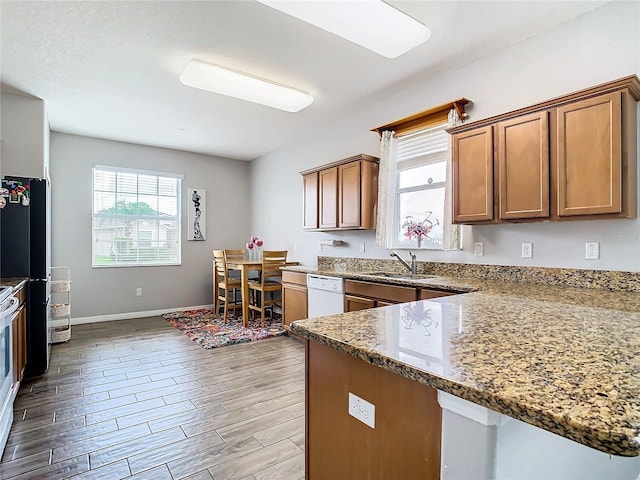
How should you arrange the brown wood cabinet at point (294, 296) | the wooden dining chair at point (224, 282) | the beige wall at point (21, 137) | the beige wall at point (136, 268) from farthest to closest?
the wooden dining chair at point (224, 282) → the beige wall at point (136, 268) → the brown wood cabinet at point (294, 296) → the beige wall at point (21, 137)

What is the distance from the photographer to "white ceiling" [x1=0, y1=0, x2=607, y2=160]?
7.63ft

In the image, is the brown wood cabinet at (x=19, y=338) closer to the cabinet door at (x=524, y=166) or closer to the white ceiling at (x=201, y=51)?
the white ceiling at (x=201, y=51)

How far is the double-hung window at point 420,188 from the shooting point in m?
3.34

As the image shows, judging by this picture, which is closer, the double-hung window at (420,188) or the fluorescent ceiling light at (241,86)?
the fluorescent ceiling light at (241,86)

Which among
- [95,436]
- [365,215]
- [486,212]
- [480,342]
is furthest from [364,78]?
[95,436]

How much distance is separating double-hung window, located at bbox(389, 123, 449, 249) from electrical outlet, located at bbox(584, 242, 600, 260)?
106 centimetres

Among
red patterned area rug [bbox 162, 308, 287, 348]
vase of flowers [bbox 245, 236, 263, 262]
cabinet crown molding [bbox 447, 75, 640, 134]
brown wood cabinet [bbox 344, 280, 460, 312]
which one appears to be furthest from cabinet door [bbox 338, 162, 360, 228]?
vase of flowers [bbox 245, 236, 263, 262]

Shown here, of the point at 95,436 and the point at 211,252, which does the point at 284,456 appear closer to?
the point at 95,436

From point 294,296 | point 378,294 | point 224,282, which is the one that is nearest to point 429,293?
point 378,294

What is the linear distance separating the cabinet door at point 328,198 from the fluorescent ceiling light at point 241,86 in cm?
86

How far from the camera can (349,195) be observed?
12.8ft

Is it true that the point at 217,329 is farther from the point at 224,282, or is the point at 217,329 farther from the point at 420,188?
the point at 420,188

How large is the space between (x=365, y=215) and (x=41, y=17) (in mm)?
3035

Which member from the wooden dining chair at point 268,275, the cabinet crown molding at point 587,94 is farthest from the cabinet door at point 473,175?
the wooden dining chair at point 268,275
